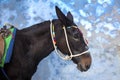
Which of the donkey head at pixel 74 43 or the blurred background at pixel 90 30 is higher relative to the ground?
the donkey head at pixel 74 43

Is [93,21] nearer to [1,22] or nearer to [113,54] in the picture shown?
[113,54]

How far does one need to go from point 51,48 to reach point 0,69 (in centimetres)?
55

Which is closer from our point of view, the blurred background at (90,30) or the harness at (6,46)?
the harness at (6,46)

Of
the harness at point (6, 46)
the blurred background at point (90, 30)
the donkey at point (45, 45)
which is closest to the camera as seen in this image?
the harness at point (6, 46)

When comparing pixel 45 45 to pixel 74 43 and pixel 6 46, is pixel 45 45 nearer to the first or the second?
pixel 74 43

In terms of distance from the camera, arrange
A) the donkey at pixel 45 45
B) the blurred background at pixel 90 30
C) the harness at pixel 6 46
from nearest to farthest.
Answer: the harness at pixel 6 46 → the donkey at pixel 45 45 → the blurred background at pixel 90 30

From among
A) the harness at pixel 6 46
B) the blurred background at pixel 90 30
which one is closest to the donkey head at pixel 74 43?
the harness at pixel 6 46

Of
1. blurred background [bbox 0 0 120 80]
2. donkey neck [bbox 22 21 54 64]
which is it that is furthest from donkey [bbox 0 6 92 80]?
blurred background [bbox 0 0 120 80]

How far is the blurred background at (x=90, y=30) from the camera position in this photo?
13.7 feet

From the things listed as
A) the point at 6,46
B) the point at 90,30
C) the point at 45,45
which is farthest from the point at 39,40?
the point at 90,30

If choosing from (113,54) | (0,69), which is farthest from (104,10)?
(0,69)

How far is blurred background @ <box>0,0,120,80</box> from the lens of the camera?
4.16 m

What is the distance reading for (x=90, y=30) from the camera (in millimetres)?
4215

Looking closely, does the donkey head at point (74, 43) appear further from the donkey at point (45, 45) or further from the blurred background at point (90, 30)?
the blurred background at point (90, 30)
